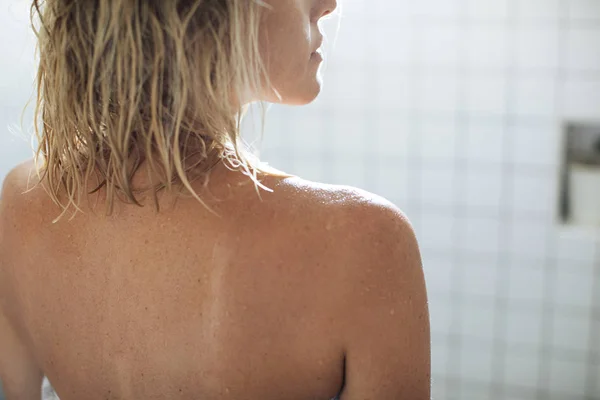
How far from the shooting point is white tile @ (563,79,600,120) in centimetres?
214

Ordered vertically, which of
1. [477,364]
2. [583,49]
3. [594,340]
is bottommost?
[477,364]

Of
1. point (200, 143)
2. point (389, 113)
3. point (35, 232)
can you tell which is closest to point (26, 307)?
point (35, 232)

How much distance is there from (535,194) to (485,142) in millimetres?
235

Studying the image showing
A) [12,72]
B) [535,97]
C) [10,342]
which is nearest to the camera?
[10,342]

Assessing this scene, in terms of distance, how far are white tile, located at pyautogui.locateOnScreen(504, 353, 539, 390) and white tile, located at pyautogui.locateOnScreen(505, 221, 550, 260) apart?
364 mm

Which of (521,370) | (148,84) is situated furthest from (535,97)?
(148,84)

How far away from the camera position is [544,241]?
227 centimetres

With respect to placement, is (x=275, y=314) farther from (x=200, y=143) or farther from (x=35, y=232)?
(x=35, y=232)

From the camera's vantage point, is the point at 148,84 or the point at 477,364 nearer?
the point at 148,84

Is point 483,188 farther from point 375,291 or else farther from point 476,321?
point 375,291

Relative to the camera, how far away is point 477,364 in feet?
8.04

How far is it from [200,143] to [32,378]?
44 cm

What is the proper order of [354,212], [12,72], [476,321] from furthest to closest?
[476,321] → [12,72] → [354,212]

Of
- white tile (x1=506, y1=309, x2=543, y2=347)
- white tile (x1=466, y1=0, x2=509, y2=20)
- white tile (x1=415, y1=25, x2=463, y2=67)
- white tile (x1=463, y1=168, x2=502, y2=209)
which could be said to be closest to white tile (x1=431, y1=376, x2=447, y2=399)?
white tile (x1=506, y1=309, x2=543, y2=347)
